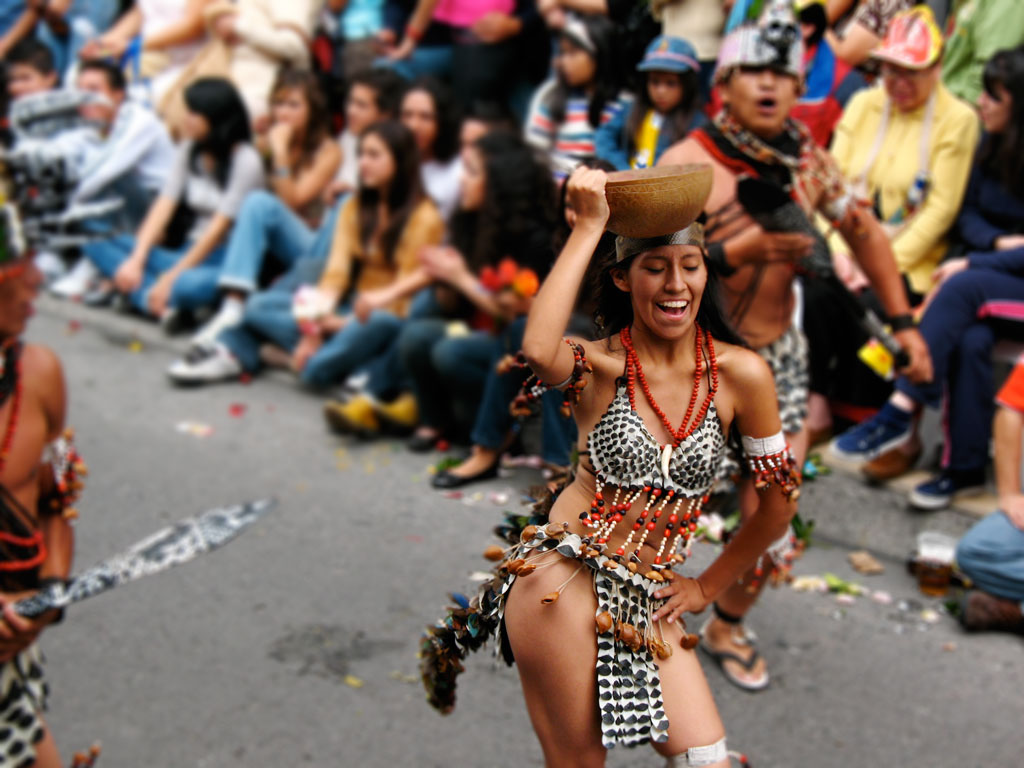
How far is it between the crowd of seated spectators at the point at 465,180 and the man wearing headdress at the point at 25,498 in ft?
4.75

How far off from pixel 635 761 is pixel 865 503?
2062 mm

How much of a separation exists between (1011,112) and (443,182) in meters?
3.37

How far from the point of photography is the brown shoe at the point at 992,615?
13.3ft

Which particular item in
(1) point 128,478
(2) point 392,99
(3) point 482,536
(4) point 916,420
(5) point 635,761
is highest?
(2) point 392,99

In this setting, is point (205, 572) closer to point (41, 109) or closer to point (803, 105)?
point (803, 105)

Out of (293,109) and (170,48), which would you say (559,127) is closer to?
(293,109)

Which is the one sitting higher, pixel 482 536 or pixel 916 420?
pixel 916 420

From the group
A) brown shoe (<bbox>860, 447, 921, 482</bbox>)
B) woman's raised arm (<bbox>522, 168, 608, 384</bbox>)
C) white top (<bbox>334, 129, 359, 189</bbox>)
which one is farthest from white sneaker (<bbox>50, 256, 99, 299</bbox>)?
woman's raised arm (<bbox>522, 168, 608, 384</bbox>)

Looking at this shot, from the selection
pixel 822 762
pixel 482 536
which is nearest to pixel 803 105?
pixel 482 536

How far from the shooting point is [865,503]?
4875 millimetres

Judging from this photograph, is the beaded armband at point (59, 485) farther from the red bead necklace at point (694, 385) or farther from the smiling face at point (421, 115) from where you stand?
the smiling face at point (421, 115)

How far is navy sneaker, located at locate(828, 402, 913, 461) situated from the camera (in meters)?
4.92

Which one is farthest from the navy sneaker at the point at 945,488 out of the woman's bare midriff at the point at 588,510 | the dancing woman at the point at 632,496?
the woman's bare midriff at the point at 588,510

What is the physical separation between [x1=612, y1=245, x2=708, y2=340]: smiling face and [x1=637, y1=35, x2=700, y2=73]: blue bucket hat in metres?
2.68
